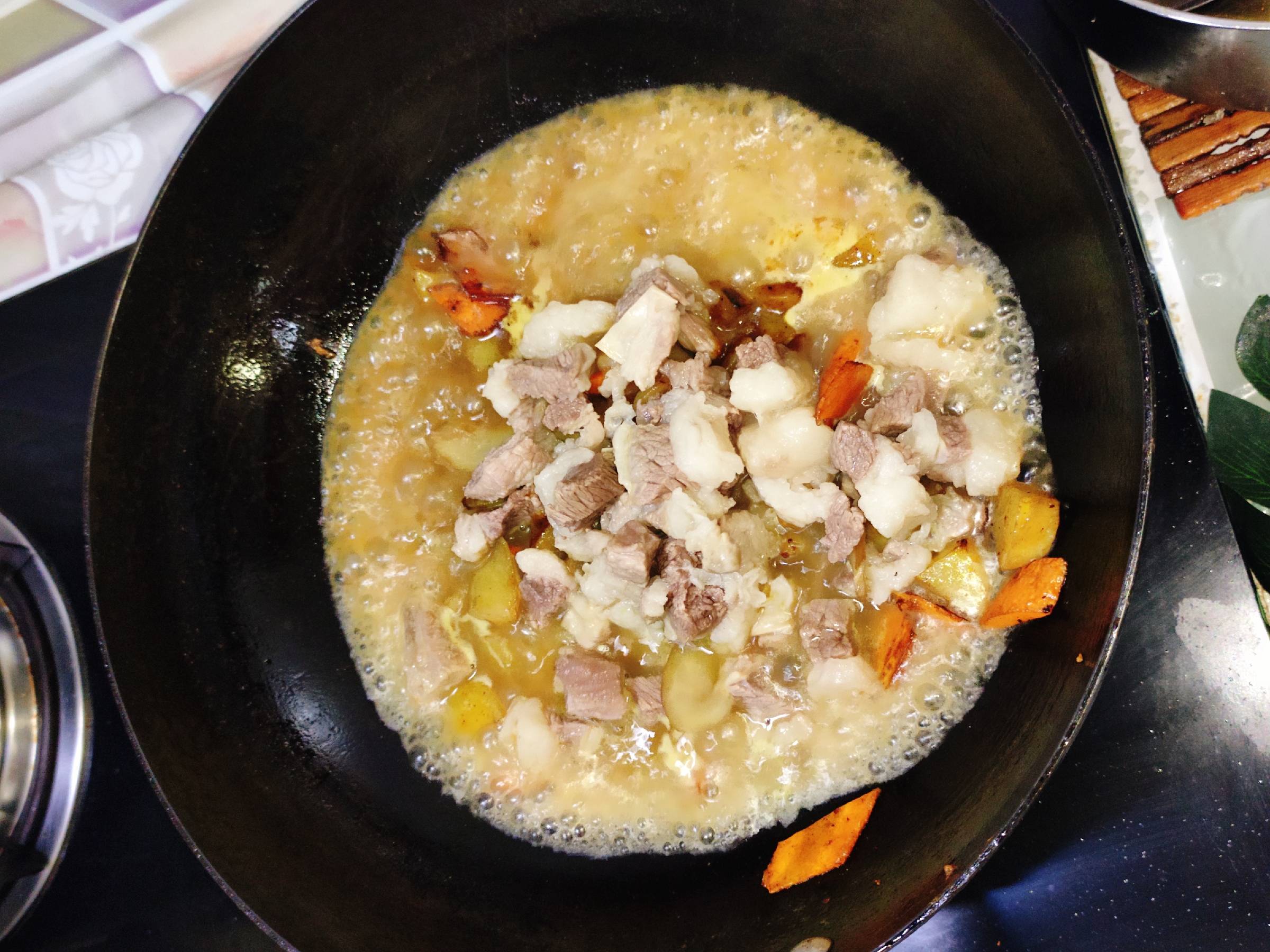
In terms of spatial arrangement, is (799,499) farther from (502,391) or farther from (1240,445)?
(1240,445)

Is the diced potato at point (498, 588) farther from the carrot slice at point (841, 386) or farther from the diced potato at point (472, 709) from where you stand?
the carrot slice at point (841, 386)

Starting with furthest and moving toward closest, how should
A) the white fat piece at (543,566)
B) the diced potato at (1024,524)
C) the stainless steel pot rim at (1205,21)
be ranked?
the white fat piece at (543,566), the diced potato at (1024,524), the stainless steel pot rim at (1205,21)

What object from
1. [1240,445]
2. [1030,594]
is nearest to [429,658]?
[1030,594]

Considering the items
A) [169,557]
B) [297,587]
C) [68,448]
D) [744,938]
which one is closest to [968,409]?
[744,938]

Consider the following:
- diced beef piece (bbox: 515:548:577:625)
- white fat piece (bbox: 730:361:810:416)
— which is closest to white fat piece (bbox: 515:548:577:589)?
diced beef piece (bbox: 515:548:577:625)

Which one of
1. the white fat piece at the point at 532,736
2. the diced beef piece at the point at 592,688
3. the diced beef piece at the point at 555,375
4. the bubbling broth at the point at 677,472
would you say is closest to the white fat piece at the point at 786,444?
the bubbling broth at the point at 677,472

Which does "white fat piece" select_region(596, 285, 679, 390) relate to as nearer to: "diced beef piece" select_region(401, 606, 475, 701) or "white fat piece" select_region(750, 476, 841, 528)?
"white fat piece" select_region(750, 476, 841, 528)

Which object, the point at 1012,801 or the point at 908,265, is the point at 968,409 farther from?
the point at 1012,801

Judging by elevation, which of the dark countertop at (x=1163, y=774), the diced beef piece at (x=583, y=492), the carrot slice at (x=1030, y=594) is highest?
the diced beef piece at (x=583, y=492)

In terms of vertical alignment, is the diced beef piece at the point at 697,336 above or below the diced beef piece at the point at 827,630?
above
